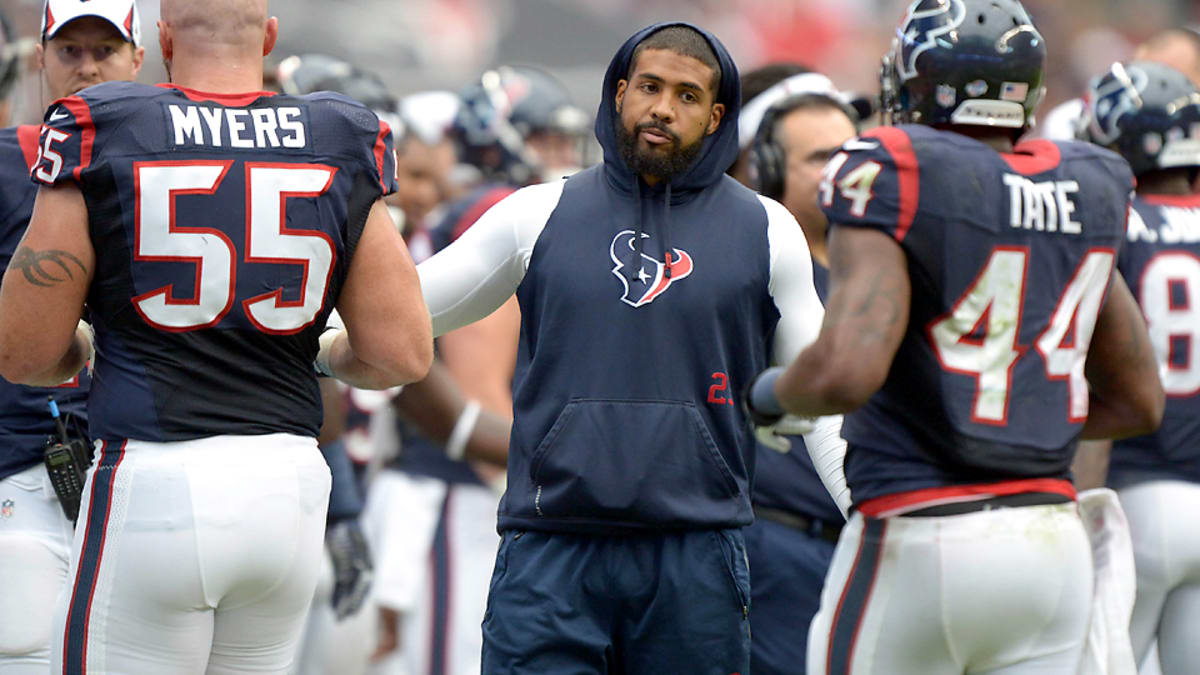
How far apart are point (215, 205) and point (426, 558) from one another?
3294 mm

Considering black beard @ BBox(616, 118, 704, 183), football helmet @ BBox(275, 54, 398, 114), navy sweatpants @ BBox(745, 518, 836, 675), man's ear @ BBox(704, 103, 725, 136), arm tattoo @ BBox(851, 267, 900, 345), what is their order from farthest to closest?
football helmet @ BBox(275, 54, 398, 114) → navy sweatpants @ BBox(745, 518, 836, 675) → man's ear @ BBox(704, 103, 725, 136) → black beard @ BBox(616, 118, 704, 183) → arm tattoo @ BBox(851, 267, 900, 345)

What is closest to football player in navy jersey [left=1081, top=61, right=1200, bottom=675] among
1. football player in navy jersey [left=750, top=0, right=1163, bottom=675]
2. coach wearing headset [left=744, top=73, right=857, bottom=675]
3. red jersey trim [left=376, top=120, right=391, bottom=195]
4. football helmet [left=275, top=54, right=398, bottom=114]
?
coach wearing headset [left=744, top=73, right=857, bottom=675]

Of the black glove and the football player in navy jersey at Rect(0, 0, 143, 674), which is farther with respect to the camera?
the football player in navy jersey at Rect(0, 0, 143, 674)

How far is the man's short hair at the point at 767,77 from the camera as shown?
18.8 ft

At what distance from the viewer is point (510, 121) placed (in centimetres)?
873

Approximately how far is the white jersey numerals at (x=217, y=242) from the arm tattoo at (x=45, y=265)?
0.48 feet

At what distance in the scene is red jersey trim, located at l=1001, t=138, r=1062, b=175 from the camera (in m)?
3.60

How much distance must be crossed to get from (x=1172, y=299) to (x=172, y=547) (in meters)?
3.19

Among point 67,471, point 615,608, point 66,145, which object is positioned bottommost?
point 615,608

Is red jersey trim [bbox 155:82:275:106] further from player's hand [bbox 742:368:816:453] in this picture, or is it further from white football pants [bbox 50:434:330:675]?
player's hand [bbox 742:368:816:453]

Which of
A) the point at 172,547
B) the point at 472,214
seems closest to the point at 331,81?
the point at 472,214

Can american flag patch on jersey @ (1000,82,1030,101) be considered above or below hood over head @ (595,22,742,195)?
above

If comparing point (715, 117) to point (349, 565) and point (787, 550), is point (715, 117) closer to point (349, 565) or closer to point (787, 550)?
point (787, 550)

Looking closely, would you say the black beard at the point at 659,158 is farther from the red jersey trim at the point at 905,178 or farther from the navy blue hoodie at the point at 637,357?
the red jersey trim at the point at 905,178
